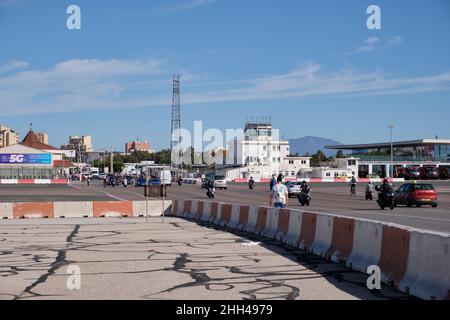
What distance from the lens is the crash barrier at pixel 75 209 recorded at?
101 feet

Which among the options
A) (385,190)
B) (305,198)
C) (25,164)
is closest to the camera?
(385,190)

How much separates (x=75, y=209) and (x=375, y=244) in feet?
71.3

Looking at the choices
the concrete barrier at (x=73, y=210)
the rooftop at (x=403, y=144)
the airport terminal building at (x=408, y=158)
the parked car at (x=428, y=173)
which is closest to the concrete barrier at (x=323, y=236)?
the concrete barrier at (x=73, y=210)

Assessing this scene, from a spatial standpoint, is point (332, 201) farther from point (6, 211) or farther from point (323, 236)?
point (323, 236)

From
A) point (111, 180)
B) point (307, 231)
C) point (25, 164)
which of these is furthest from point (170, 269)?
point (25, 164)

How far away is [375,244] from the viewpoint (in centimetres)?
1186

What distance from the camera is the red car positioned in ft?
120

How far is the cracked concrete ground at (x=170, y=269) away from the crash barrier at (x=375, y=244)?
12.2 inches

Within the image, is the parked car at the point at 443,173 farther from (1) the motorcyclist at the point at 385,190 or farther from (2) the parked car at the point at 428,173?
(1) the motorcyclist at the point at 385,190

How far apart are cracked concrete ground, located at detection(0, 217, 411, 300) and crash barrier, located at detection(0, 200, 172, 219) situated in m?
10.5

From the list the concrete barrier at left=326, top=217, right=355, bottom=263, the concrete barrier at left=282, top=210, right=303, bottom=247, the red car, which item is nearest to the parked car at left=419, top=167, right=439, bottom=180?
the red car

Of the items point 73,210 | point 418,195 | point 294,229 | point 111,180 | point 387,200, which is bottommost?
point 111,180

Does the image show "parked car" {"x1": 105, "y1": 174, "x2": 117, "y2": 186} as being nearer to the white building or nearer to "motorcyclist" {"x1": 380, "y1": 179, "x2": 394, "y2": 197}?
the white building
